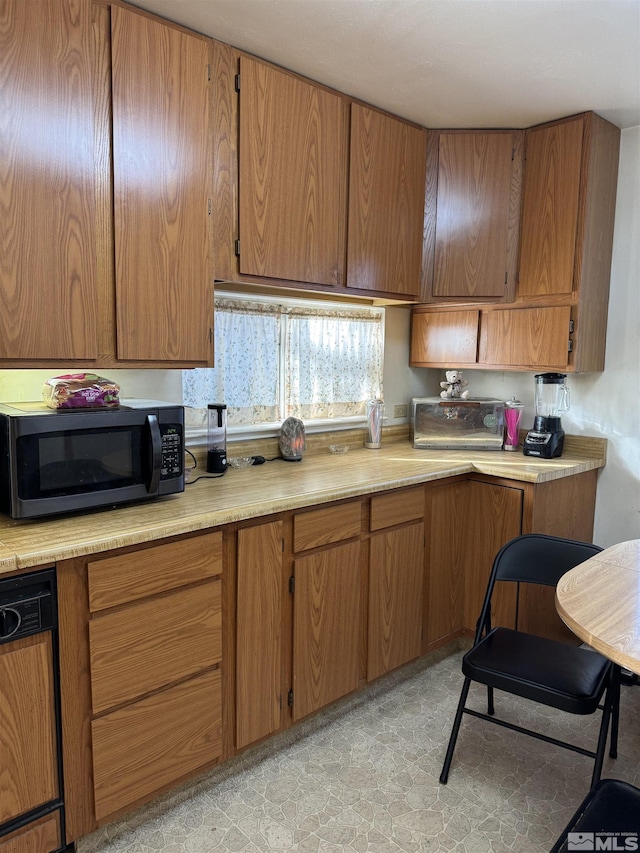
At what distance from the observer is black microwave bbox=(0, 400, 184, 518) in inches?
63.1

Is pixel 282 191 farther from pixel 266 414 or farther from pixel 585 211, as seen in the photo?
pixel 585 211

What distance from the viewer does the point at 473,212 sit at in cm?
286

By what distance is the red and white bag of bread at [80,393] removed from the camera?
5.80 feet

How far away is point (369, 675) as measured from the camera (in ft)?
7.89

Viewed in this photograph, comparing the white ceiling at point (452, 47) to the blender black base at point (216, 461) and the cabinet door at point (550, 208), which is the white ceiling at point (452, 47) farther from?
the blender black base at point (216, 461)

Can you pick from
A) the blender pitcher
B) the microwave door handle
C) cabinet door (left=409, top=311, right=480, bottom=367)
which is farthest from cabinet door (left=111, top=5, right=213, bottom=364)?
cabinet door (left=409, top=311, right=480, bottom=367)

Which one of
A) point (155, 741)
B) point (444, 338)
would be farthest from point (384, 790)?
point (444, 338)

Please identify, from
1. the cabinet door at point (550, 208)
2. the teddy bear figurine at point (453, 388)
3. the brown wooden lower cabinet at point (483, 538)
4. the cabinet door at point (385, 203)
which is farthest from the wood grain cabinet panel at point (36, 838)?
the cabinet door at point (550, 208)

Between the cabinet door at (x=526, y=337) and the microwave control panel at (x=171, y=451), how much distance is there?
1740 millimetres

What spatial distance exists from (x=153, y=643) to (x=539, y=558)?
52.2 inches

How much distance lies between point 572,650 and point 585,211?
1.85 meters

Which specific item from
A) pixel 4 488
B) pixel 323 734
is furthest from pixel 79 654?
pixel 323 734

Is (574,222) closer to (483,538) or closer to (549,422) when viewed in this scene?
(549,422)

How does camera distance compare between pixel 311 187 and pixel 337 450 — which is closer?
pixel 311 187
